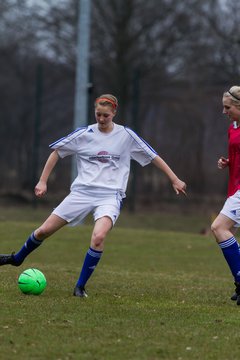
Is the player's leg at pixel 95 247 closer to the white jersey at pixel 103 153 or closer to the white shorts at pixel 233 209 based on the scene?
the white jersey at pixel 103 153

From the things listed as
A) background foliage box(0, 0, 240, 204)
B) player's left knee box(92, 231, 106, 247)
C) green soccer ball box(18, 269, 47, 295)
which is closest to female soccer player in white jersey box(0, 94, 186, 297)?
player's left knee box(92, 231, 106, 247)

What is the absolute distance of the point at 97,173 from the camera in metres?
8.54

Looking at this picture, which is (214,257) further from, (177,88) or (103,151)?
(177,88)

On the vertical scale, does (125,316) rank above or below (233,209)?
below

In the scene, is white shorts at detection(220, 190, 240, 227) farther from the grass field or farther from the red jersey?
the grass field

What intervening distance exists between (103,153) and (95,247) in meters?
0.96

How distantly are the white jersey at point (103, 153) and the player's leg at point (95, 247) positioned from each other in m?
0.42

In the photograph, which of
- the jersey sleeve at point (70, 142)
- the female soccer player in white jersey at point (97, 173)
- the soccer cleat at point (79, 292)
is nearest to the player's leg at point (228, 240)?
the female soccer player in white jersey at point (97, 173)

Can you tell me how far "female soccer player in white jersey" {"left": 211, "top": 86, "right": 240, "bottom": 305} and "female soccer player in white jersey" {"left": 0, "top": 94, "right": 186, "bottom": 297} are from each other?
0.53 m

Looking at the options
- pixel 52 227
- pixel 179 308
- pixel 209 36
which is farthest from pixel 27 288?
pixel 209 36

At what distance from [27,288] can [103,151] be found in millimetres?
1537

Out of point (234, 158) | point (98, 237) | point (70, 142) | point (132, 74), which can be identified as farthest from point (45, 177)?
point (132, 74)

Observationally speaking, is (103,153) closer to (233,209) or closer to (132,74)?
(233,209)

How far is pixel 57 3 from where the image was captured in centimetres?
2897
